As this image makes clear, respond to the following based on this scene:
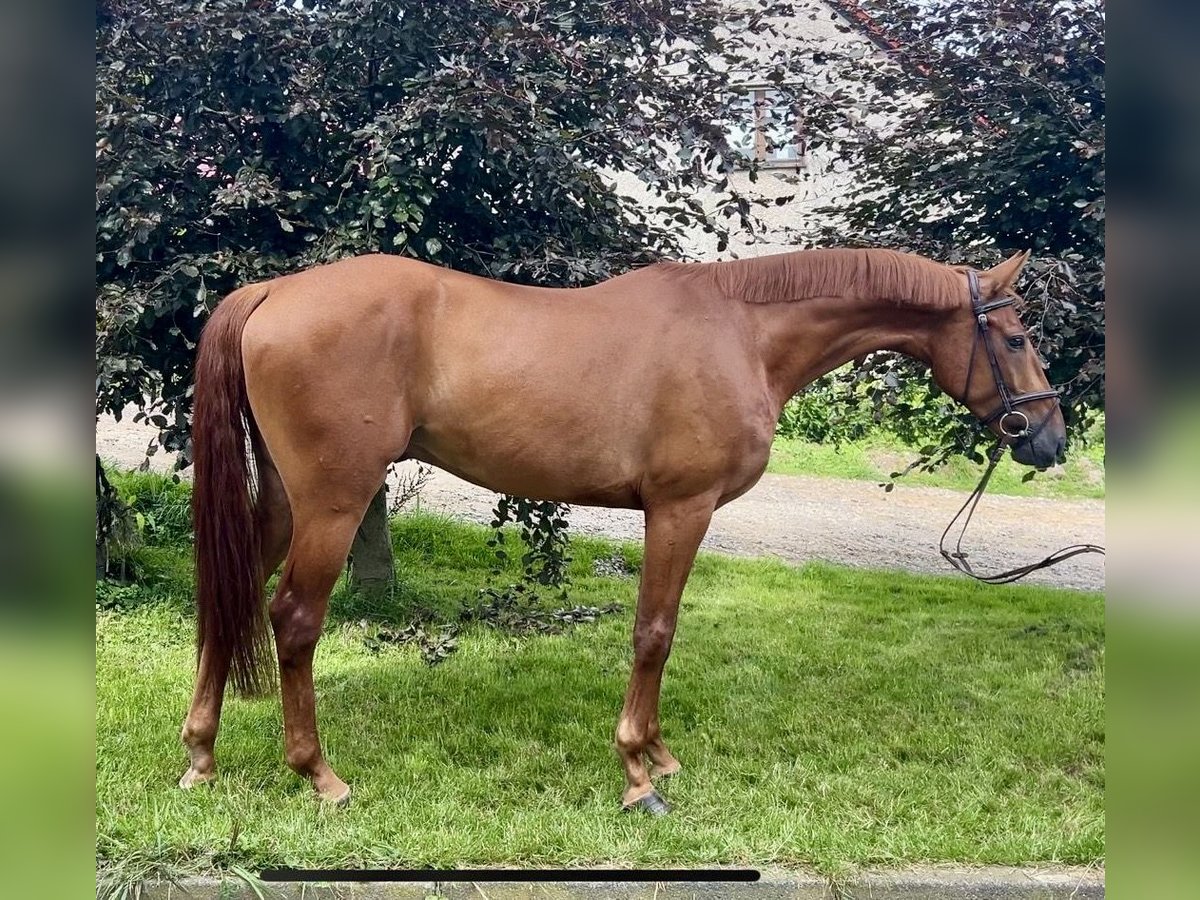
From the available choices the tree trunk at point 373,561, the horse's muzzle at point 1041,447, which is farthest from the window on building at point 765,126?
the tree trunk at point 373,561

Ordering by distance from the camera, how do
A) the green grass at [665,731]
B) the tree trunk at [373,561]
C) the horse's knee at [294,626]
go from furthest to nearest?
1. the tree trunk at [373,561]
2. the horse's knee at [294,626]
3. the green grass at [665,731]

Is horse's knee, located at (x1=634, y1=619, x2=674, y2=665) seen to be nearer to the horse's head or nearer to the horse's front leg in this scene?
the horse's front leg

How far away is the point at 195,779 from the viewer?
2.80 meters

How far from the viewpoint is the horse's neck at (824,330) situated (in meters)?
A: 2.86

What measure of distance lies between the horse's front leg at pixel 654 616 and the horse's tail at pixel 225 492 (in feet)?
4.22

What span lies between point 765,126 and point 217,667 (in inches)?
129

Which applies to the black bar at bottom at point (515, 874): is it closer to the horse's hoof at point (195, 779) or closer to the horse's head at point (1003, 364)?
the horse's hoof at point (195, 779)

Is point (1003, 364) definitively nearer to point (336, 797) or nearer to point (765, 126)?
point (765, 126)

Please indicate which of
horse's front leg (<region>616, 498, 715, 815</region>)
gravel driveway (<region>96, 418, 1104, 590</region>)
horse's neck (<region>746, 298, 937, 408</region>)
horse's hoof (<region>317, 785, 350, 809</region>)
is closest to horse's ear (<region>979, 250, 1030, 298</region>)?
horse's neck (<region>746, 298, 937, 408</region>)

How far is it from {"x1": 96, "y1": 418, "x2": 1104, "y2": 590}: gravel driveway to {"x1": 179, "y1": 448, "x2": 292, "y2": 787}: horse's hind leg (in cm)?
326

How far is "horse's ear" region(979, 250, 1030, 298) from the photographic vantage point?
9.15 feet

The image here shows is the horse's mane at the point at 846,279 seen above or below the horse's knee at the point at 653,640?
above
